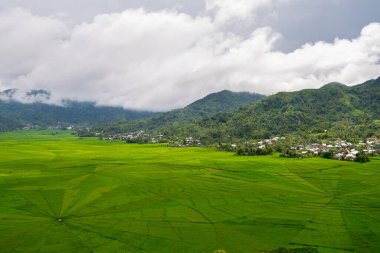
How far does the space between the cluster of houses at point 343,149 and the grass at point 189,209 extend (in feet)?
78.3

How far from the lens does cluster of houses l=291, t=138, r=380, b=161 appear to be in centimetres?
12932

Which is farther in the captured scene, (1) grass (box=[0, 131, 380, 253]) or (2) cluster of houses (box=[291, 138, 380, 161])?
(2) cluster of houses (box=[291, 138, 380, 161])

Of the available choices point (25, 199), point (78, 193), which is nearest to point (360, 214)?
point (78, 193)

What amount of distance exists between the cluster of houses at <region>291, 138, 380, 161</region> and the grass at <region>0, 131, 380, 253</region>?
78.3 ft

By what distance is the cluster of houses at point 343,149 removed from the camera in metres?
129

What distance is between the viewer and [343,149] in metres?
143

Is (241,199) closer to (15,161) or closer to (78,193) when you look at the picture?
(78,193)

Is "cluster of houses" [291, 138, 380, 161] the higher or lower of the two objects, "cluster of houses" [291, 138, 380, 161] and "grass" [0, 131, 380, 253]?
the higher

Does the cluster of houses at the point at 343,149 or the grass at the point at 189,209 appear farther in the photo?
the cluster of houses at the point at 343,149

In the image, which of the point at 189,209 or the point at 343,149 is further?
the point at 343,149

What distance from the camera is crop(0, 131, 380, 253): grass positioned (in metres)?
48.1

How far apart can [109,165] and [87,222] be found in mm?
57809

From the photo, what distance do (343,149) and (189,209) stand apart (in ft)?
327

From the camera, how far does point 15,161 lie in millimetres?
121062
